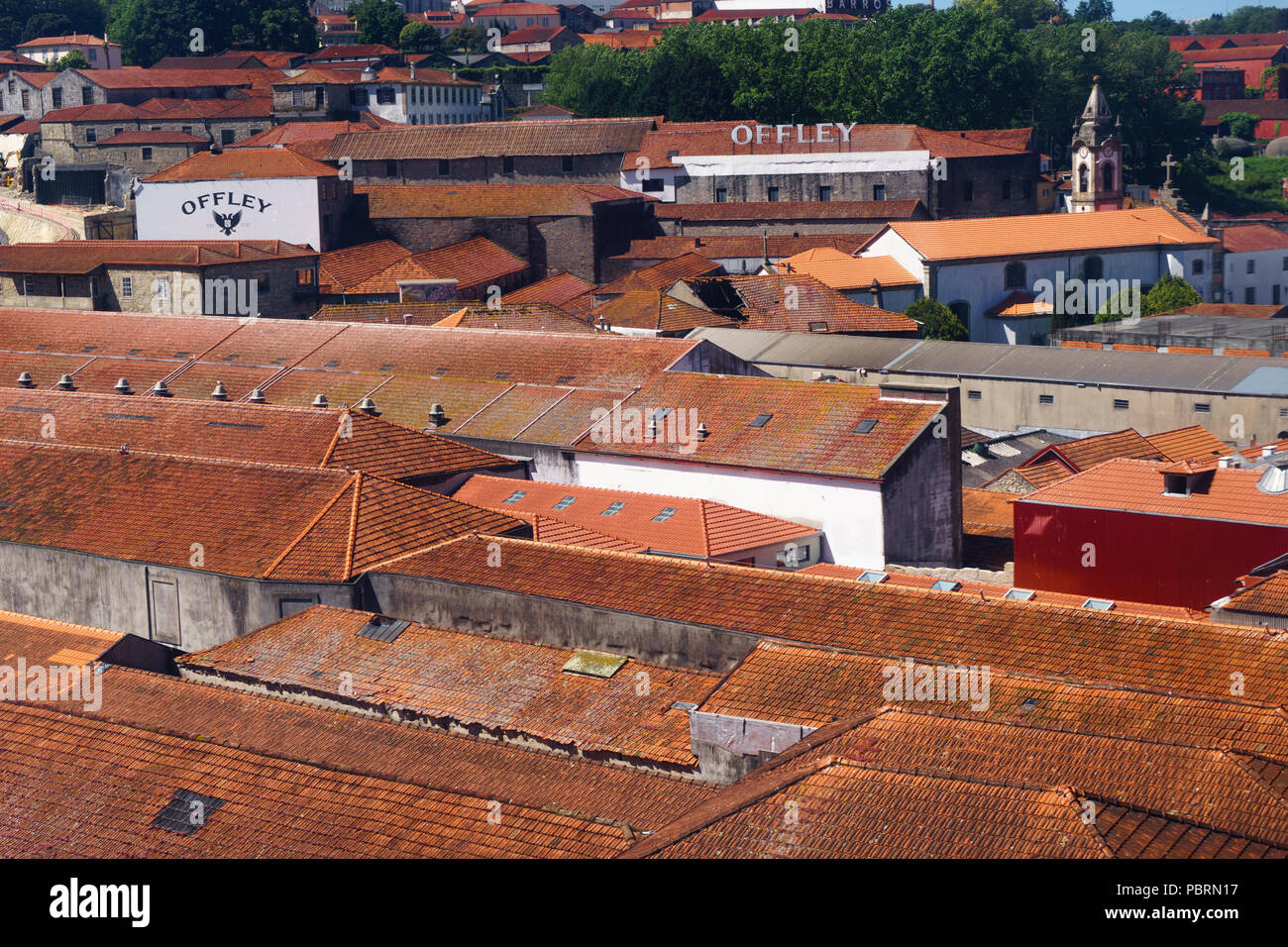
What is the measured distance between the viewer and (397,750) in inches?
1029

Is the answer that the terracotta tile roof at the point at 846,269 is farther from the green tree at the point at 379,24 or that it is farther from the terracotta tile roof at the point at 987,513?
the green tree at the point at 379,24

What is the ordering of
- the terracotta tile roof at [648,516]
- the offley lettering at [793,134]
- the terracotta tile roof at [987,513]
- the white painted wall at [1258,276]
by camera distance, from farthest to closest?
the offley lettering at [793,134] → the white painted wall at [1258,276] → the terracotta tile roof at [987,513] → the terracotta tile roof at [648,516]

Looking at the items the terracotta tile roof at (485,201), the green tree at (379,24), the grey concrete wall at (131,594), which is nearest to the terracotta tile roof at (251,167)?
the terracotta tile roof at (485,201)

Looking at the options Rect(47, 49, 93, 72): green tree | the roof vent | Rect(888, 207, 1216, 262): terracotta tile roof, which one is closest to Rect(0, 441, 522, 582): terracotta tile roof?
the roof vent

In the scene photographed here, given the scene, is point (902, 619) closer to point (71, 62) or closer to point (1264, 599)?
point (1264, 599)

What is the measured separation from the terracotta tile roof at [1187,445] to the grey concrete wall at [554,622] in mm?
20820

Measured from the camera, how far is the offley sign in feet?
256

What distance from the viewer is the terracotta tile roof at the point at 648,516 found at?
37.9 metres

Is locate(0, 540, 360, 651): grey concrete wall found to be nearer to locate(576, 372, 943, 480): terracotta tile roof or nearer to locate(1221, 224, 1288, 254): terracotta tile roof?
locate(576, 372, 943, 480): terracotta tile roof

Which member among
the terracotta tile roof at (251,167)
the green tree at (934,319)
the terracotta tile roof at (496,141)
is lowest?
the green tree at (934,319)
